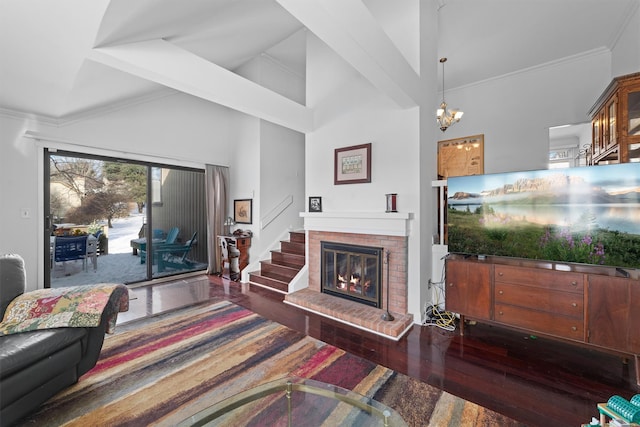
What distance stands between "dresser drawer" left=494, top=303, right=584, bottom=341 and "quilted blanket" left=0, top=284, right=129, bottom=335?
10.8 ft

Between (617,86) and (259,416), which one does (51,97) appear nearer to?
(259,416)

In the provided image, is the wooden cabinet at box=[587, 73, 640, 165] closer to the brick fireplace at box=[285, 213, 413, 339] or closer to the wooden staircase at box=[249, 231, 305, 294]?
the brick fireplace at box=[285, 213, 413, 339]

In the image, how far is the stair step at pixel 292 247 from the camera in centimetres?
443

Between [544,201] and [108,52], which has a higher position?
[108,52]

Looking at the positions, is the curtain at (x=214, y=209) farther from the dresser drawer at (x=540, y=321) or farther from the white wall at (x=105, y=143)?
the dresser drawer at (x=540, y=321)

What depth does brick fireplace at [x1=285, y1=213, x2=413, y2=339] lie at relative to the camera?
8.95ft

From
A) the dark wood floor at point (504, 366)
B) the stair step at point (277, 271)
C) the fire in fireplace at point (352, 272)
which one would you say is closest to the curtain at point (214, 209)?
the stair step at point (277, 271)

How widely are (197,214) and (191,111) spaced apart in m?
2.03

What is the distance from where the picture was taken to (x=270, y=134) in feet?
15.6

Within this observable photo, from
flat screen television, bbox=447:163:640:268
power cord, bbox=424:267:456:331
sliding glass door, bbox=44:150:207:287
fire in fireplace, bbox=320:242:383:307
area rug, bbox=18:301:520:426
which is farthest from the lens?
sliding glass door, bbox=44:150:207:287

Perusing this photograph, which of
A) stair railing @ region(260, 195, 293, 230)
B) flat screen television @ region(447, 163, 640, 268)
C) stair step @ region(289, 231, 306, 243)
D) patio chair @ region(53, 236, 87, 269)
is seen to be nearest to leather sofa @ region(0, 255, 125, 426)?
patio chair @ region(53, 236, 87, 269)

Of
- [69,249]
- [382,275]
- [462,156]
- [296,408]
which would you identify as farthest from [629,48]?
[69,249]

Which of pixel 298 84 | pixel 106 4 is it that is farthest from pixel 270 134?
pixel 106 4

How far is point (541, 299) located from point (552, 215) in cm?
74
